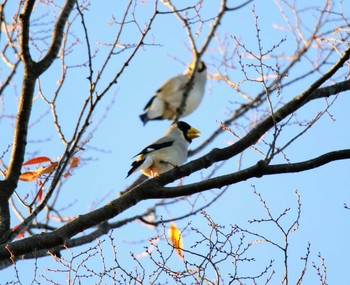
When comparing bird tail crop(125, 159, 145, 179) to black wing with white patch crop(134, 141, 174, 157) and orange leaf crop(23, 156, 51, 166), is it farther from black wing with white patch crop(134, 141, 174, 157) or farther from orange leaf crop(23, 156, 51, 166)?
orange leaf crop(23, 156, 51, 166)

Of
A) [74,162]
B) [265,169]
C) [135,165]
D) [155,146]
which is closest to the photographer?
[265,169]

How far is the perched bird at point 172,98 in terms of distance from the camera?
10.3 meters

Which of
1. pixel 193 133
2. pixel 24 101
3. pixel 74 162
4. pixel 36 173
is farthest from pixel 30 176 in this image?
pixel 193 133

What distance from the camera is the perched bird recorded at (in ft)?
33.9

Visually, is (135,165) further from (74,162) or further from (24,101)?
(24,101)

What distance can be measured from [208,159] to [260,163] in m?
0.38

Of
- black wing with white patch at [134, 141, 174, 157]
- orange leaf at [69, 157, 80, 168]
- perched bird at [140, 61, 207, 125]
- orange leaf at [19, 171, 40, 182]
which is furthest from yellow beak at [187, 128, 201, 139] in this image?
orange leaf at [19, 171, 40, 182]

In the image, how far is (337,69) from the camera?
12.0ft

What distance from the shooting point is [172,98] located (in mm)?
10422

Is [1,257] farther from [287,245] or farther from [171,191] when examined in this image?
[287,245]

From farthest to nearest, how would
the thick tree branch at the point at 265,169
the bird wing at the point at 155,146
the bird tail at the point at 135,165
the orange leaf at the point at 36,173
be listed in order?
the bird wing at the point at 155,146 < the bird tail at the point at 135,165 < the orange leaf at the point at 36,173 < the thick tree branch at the point at 265,169

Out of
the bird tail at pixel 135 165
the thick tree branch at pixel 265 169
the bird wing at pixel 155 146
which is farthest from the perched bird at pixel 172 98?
the thick tree branch at pixel 265 169

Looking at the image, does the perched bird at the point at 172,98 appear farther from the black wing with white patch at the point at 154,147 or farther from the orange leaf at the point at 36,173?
the orange leaf at the point at 36,173

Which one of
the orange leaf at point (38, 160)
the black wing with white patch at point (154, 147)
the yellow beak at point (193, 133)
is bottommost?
the orange leaf at point (38, 160)
